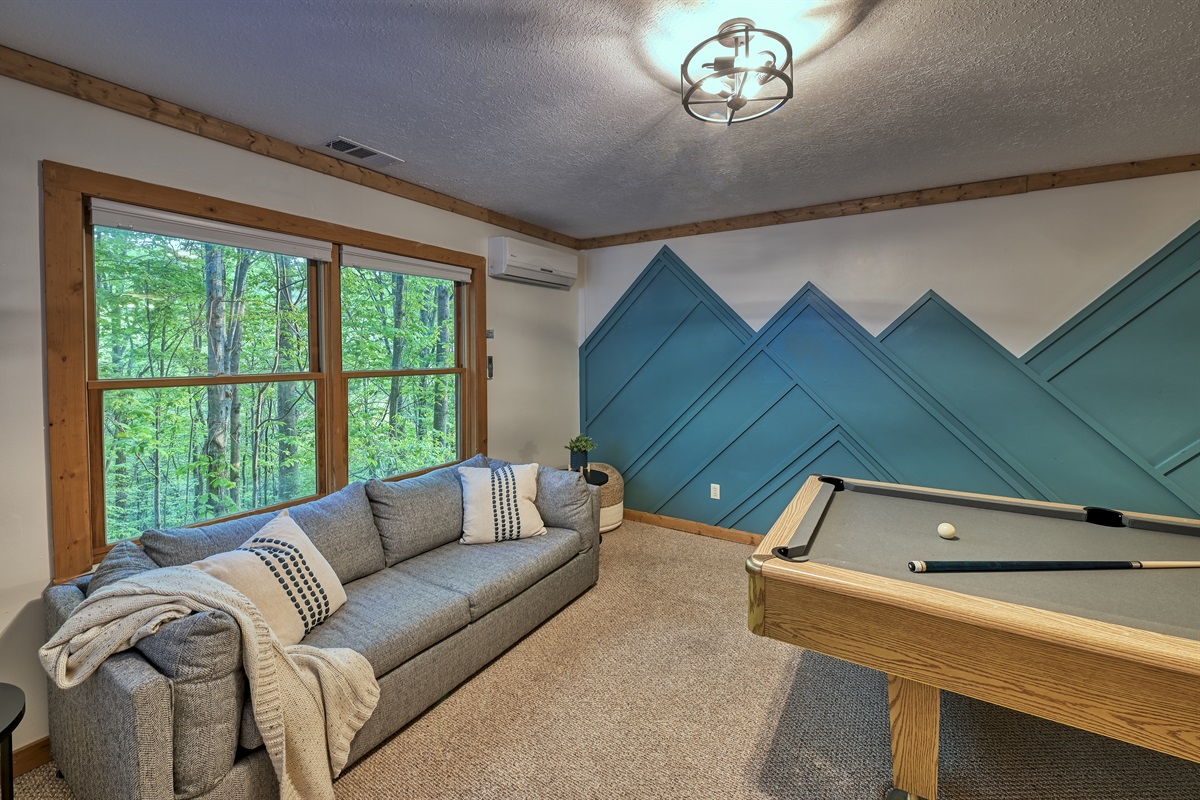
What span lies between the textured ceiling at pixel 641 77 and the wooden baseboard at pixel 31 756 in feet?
7.86

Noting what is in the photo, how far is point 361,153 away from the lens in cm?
265

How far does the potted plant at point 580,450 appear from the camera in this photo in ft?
13.7

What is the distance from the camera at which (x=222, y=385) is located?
2430 millimetres

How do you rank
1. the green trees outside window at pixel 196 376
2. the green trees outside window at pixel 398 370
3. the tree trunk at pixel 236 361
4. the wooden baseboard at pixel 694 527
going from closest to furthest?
the green trees outside window at pixel 196 376
the tree trunk at pixel 236 361
the green trees outside window at pixel 398 370
the wooden baseboard at pixel 694 527

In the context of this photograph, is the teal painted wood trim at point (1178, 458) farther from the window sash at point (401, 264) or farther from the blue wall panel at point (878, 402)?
the window sash at point (401, 264)

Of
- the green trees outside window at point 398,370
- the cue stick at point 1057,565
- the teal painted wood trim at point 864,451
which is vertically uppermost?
the green trees outside window at point 398,370

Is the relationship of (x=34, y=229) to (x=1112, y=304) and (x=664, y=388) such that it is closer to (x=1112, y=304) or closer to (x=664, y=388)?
(x=664, y=388)

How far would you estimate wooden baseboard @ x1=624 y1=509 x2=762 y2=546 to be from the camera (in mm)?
4039

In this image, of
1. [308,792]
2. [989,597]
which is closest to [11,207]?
[308,792]

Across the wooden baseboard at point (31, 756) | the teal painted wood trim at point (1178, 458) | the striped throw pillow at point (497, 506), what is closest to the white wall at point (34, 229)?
the wooden baseboard at point (31, 756)

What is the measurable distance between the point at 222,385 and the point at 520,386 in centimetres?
208

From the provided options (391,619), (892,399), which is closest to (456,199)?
(391,619)

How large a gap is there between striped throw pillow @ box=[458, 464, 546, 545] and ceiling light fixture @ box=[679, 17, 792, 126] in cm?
210

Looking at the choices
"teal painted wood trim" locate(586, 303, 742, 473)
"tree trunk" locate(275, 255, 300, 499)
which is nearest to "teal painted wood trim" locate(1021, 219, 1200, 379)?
"teal painted wood trim" locate(586, 303, 742, 473)
